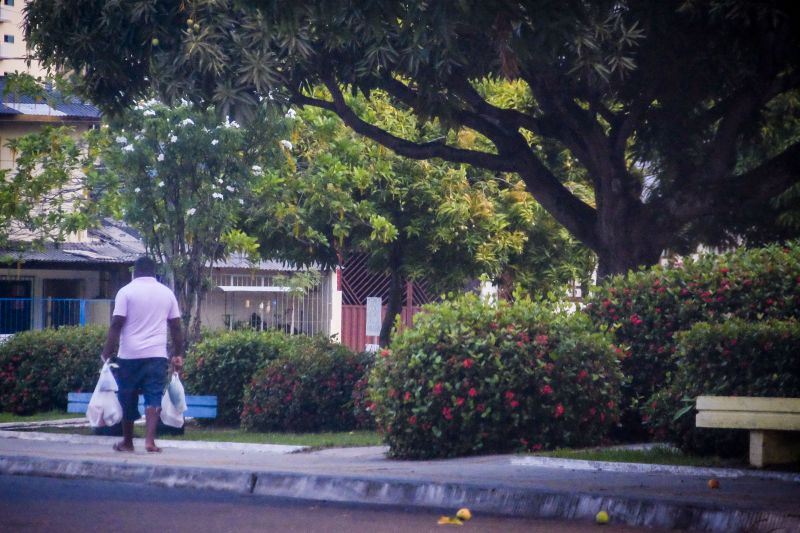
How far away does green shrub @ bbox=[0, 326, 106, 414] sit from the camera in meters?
16.3

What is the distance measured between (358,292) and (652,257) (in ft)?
53.9

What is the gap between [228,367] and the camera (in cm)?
1459

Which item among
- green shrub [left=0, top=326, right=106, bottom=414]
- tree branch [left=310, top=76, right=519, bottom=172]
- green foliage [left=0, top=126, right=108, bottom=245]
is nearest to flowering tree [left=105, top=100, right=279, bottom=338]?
green shrub [left=0, top=326, right=106, bottom=414]

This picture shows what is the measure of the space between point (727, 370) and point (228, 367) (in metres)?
7.00

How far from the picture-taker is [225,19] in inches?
465

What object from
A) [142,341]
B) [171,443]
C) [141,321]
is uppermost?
[141,321]

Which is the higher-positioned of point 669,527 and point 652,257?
point 652,257

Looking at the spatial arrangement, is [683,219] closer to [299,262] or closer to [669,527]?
[669,527]

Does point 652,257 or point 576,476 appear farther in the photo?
point 652,257

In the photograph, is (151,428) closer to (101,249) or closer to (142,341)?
(142,341)

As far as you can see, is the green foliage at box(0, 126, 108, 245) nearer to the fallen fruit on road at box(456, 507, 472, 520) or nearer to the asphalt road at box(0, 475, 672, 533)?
the asphalt road at box(0, 475, 672, 533)

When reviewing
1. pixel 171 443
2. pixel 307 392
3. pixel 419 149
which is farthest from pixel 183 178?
pixel 171 443

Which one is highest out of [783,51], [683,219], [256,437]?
[783,51]

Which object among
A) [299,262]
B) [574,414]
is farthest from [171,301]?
[299,262]
